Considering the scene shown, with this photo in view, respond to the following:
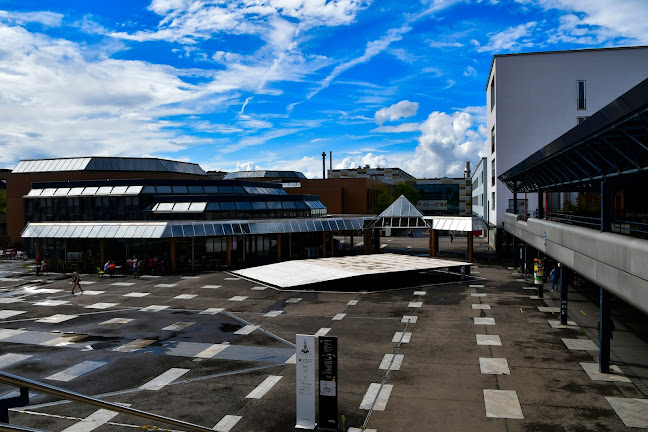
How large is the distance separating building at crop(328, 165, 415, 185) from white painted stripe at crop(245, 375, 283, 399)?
468 ft

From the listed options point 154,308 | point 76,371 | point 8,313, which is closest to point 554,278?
point 154,308

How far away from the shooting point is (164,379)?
17.2 metres

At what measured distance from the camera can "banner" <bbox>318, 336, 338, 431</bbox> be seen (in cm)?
1313

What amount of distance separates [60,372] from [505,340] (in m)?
18.1

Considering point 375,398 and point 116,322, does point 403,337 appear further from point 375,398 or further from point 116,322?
point 116,322

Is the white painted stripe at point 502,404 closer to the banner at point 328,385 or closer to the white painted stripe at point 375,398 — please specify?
the white painted stripe at point 375,398

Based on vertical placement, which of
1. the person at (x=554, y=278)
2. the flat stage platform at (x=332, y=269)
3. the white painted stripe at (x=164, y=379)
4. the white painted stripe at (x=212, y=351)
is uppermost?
the flat stage platform at (x=332, y=269)

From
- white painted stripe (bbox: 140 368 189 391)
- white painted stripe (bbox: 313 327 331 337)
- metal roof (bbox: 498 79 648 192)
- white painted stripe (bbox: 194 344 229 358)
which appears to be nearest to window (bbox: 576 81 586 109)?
metal roof (bbox: 498 79 648 192)

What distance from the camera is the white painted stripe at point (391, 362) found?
18.2 metres

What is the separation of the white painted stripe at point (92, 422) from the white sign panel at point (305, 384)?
5.62 m

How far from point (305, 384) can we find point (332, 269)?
22.7 m

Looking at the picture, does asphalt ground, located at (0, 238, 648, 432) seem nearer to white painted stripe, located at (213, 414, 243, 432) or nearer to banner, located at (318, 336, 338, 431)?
white painted stripe, located at (213, 414, 243, 432)

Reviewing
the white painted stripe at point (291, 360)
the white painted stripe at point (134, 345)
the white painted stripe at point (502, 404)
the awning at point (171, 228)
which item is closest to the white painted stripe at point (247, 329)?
the white painted stripe at point (134, 345)

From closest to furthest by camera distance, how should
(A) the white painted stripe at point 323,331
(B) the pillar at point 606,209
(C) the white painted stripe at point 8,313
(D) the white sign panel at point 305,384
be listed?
(D) the white sign panel at point 305,384, (B) the pillar at point 606,209, (A) the white painted stripe at point 323,331, (C) the white painted stripe at point 8,313
